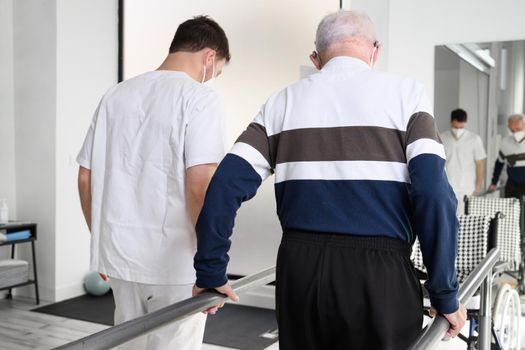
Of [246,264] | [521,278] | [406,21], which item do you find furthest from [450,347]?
[406,21]

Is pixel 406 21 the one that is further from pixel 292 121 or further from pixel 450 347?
pixel 292 121

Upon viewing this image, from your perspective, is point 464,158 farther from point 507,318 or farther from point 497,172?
point 507,318

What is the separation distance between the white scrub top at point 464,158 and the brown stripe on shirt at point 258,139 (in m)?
3.31

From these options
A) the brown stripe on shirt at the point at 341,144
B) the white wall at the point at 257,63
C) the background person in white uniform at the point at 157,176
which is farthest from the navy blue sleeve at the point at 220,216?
the white wall at the point at 257,63

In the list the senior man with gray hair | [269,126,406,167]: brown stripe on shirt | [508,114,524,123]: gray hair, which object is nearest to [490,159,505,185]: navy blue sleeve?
[508,114,524,123]: gray hair

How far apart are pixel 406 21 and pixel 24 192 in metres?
3.22

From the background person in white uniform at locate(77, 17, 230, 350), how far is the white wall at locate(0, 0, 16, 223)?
324 centimetres

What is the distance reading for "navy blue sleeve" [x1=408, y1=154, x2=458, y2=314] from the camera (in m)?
1.24

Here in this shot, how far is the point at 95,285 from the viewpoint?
4.67m

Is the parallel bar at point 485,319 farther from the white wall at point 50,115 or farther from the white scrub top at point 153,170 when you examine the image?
the white wall at point 50,115

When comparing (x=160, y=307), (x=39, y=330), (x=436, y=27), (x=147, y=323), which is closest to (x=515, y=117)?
(x=436, y=27)

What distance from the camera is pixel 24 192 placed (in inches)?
187

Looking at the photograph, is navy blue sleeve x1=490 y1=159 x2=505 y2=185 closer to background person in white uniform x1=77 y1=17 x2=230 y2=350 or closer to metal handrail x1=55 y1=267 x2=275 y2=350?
background person in white uniform x1=77 y1=17 x2=230 y2=350

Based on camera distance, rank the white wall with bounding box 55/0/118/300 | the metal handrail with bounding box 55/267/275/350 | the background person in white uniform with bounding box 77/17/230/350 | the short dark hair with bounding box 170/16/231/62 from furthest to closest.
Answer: the white wall with bounding box 55/0/118/300 → the short dark hair with bounding box 170/16/231/62 → the background person in white uniform with bounding box 77/17/230/350 → the metal handrail with bounding box 55/267/275/350
